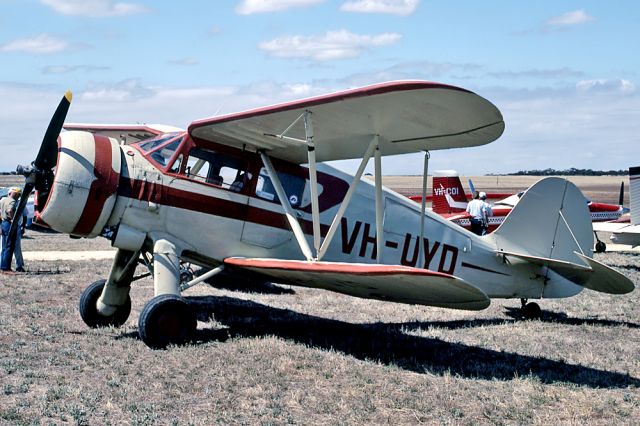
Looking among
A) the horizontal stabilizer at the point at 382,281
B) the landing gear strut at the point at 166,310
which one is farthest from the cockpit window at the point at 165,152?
the horizontal stabilizer at the point at 382,281

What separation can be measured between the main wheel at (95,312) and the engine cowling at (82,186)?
48.4 inches

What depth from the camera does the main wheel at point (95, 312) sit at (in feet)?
28.4

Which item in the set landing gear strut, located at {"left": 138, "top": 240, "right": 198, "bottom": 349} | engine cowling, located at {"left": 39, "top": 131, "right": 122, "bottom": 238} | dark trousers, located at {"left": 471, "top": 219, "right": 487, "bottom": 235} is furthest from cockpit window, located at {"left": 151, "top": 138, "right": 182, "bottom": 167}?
dark trousers, located at {"left": 471, "top": 219, "right": 487, "bottom": 235}

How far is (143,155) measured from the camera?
8086 millimetres

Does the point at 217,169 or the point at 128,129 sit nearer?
the point at 217,169

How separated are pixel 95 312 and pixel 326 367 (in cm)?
347

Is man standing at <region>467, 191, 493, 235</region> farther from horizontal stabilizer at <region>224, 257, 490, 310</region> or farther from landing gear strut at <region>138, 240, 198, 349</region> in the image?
landing gear strut at <region>138, 240, 198, 349</region>

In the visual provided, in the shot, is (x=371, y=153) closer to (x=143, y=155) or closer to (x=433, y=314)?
(x=143, y=155)

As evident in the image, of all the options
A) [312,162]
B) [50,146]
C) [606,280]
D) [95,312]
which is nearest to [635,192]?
[606,280]

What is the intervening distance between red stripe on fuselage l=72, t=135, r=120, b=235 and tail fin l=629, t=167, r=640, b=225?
13943mm

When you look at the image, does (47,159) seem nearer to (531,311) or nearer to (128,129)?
(128,129)

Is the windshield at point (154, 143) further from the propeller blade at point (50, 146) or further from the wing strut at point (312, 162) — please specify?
the wing strut at point (312, 162)

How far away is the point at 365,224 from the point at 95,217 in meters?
3.37

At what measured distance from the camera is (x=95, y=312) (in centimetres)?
870
